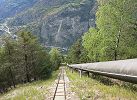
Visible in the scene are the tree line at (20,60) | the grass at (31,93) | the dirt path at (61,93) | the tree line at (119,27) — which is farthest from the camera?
the tree line at (20,60)

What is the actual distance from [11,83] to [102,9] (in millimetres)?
36488

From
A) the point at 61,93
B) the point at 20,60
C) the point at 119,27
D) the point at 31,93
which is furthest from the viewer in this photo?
the point at 20,60

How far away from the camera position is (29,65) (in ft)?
199

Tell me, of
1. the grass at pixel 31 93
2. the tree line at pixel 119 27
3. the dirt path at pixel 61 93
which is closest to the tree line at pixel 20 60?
the grass at pixel 31 93

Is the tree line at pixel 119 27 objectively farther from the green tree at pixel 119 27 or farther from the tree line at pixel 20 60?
the tree line at pixel 20 60

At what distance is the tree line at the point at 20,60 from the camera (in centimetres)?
5753

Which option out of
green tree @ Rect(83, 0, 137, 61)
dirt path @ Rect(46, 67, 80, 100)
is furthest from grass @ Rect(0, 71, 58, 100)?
green tree @ Rect(83, 0, 137, 61)

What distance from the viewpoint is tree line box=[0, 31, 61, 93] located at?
5753cm

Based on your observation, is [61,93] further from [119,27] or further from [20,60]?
[20,60]

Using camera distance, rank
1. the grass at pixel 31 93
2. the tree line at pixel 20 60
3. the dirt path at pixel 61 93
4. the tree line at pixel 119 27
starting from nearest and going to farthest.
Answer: the dirt path at pixel 61 93 → the grass at pixel 31 93 → the tree line at pixel 119 27 → the tree line at pixel 20 60

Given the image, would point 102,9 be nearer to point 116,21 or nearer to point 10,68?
point 116,21

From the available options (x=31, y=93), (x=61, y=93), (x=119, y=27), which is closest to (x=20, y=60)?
(x=119, y=27)

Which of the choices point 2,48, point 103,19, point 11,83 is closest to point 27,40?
point 2,48

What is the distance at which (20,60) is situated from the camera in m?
59.6
